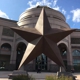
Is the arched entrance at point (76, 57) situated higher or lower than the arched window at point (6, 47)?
lower

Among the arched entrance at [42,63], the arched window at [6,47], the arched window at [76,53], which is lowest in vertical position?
the arched entrance at [42,63]

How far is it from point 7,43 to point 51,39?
25.1m

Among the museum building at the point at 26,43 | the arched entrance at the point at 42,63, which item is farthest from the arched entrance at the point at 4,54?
the arched entrance at the point at 42,63

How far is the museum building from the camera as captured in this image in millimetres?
32594

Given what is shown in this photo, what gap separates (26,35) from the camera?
13078 millimetres

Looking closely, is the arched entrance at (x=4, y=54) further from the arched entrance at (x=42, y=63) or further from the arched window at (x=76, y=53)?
the arched window at (x=76, y=53)

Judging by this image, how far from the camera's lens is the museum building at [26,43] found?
32.6m

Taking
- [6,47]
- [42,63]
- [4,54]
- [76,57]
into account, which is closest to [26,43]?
[42,63]

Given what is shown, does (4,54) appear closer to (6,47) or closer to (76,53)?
(6,47)

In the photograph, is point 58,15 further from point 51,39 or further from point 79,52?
point 51,39

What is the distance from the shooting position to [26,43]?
106 feet

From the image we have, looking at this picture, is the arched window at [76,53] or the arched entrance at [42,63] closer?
the arched entrance at [42,63]

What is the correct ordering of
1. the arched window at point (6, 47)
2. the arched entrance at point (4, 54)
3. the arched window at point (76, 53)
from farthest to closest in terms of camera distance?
the arched window at point (76, 53) → the arched window at point (6, 47) → the arched entrance at point (4, 54)

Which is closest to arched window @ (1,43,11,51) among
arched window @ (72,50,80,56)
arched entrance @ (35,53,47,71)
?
arched entrance @ (35,53,47,71)
